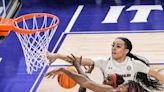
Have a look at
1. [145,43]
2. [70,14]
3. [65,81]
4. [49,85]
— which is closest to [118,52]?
[65,81]

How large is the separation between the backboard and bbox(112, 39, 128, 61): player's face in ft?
11.6

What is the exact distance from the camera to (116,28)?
21.9 feet

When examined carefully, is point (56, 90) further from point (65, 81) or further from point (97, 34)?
point (97, 34)

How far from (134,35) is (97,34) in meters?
0.57

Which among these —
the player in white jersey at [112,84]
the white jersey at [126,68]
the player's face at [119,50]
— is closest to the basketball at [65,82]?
the player in white jersey at [112,84]

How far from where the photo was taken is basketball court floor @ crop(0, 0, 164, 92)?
5.25 metres

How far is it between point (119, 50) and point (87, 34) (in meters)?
2.61

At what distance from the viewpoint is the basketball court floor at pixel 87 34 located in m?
5.25

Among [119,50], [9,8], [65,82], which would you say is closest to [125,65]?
[119,50]

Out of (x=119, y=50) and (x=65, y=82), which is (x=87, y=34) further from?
(x=119, y=50)

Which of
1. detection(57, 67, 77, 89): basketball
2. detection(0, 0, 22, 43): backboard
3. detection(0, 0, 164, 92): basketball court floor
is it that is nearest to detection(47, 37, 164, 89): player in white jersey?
detection(57, 67, 77, 89): basketball

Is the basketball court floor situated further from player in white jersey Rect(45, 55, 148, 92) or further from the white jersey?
the white jersey

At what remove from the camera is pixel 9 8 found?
7461mm

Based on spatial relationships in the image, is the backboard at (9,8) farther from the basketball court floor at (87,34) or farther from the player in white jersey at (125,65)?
the player in white jersey at (125,65)
